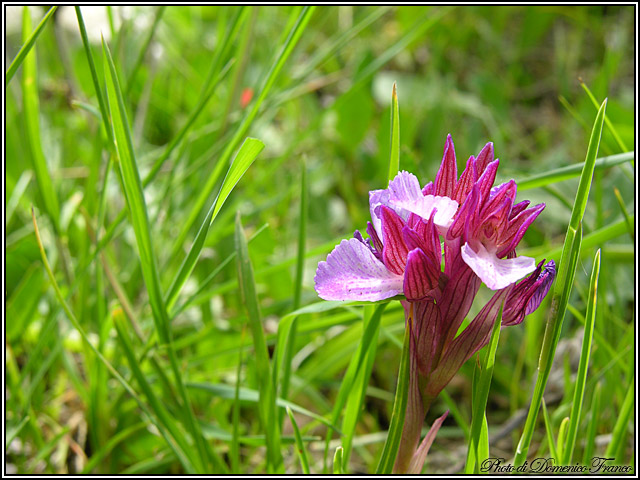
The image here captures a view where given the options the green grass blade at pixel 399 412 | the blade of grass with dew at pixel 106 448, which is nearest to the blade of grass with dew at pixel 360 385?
the green grass blade at pixel 399 412

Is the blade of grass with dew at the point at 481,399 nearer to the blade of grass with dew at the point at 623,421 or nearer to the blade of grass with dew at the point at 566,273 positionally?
the blade of grass with dew at the point at 566,273

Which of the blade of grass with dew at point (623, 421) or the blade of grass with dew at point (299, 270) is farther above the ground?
the blade of grass with dew at point (299, 270)

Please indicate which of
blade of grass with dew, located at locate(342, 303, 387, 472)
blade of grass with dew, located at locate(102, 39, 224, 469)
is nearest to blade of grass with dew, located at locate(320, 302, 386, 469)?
blade of grass with dew, located at locate(342, 303, 387, 472)

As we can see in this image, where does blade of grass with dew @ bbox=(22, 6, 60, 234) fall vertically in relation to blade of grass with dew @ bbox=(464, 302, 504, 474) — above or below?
above

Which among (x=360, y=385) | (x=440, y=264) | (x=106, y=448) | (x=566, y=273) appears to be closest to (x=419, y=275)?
(x=440, y=264)

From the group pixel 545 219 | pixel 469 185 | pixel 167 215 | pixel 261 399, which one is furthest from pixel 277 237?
pixel 469 185

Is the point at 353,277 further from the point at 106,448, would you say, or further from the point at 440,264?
the point at 106,448

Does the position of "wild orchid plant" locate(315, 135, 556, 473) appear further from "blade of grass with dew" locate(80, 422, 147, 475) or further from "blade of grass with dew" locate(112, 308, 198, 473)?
"blade of grass with dew" locate(80, 422, 147, 475)
